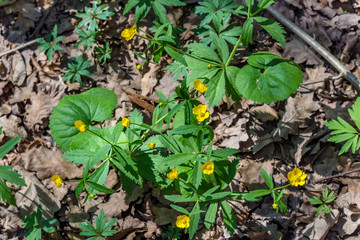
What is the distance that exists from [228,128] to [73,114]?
5.25 feet

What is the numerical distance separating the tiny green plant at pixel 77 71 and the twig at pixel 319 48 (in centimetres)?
231

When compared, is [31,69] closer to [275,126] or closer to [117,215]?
[117,215]

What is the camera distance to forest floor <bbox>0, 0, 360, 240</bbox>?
2961 mm

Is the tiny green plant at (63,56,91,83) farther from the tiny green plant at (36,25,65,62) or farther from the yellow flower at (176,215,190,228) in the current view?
the yellow flower at (176,215,190,228)

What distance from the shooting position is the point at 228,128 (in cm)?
325

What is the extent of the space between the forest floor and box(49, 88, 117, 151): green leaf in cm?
52

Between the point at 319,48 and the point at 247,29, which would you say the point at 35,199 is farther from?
the point at 319,48

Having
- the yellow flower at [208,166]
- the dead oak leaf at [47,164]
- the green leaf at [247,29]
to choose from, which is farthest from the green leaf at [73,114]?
the green leaf at [247,29]

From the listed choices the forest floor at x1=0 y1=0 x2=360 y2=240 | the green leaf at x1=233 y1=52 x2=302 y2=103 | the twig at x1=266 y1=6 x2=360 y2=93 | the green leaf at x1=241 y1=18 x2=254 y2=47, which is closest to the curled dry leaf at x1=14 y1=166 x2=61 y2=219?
the forest floor at x1=0 y1=0 x2=360 y2=240

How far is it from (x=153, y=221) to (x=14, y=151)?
180cm

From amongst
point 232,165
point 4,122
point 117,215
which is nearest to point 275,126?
point 232,165

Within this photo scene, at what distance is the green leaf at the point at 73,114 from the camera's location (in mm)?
2885

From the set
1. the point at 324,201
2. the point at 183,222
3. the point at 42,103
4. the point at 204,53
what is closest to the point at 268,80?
the point at 204,53

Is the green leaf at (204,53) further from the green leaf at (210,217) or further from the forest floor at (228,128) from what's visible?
the green leaf at (210,217)
